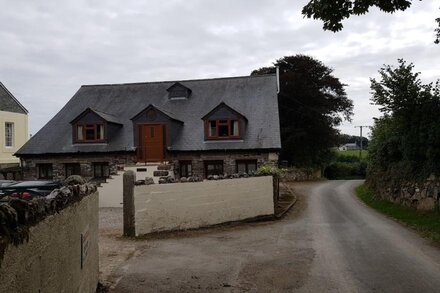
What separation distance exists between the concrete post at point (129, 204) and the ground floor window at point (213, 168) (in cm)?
1523

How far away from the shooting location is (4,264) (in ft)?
9.92

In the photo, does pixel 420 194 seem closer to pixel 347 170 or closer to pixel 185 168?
pixel 185 168

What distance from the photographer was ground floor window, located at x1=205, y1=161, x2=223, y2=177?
28.9 meters

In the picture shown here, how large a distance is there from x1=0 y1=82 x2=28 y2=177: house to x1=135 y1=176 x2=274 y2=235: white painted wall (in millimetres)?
24950

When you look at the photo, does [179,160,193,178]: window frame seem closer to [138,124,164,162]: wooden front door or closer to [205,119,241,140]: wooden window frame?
[138,124,164,162]: wooden front door

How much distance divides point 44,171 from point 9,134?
8847 mm

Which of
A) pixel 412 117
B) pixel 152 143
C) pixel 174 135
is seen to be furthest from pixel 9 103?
pixel 412 117

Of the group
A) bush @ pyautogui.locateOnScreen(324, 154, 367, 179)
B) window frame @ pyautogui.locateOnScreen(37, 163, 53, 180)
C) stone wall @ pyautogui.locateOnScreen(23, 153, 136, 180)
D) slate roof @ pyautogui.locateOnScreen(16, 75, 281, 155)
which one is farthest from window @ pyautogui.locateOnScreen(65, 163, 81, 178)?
bush @ pyautogui.locateOnScreen(324, 154, 367, 179)

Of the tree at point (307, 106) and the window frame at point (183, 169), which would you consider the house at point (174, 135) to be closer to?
the window frame at point (183, 169)

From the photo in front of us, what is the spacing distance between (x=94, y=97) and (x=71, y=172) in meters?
7.24

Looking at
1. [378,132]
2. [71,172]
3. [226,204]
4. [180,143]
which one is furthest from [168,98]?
[226,204]

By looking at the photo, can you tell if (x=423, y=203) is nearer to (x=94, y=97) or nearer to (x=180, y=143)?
(x=180, y=143)

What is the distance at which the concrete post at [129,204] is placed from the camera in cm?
1370

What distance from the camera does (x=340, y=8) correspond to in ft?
29.4
